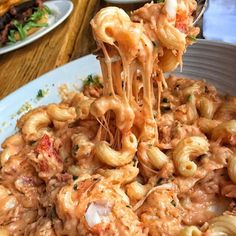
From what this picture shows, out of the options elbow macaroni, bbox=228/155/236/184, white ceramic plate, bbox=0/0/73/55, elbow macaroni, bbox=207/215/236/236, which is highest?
elbow macaroni, bbox=228/155/236/184

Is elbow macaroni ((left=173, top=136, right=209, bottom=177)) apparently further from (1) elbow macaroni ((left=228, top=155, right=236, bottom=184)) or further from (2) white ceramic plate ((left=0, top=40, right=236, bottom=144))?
(2) white ceramic plate ((left=0, top=40, right=236, bottom=144))

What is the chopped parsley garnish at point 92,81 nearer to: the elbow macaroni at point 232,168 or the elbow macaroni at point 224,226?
the elbow macaroni at point 232,168

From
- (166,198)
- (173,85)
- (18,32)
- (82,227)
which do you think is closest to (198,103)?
(173,85)

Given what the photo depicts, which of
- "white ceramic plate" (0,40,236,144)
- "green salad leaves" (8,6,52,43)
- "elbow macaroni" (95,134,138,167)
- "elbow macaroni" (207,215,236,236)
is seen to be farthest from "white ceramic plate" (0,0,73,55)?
"elbow macaroni" (207,215,236,236)

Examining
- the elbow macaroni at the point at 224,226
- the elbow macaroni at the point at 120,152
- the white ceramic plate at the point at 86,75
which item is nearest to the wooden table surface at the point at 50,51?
the white ceramic plate at the point at 86,75

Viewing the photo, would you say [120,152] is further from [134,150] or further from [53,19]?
[53,19]

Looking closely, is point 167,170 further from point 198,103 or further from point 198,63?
point 198,63
